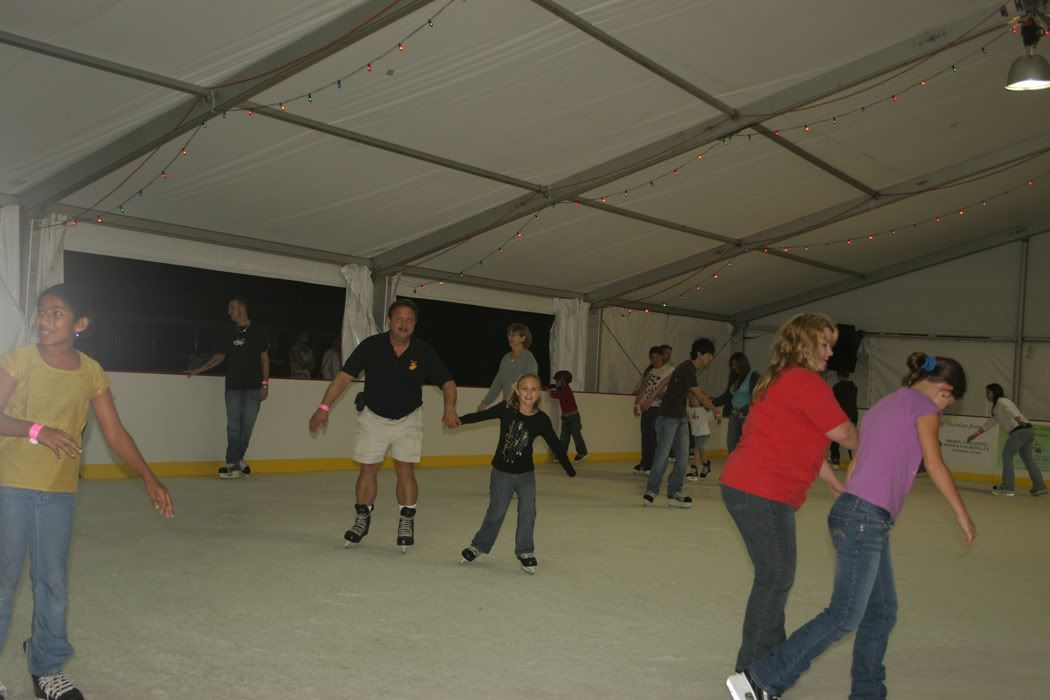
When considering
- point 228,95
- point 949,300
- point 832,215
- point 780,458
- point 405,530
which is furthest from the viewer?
point 949,300

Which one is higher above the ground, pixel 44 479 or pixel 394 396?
pixel 394 396

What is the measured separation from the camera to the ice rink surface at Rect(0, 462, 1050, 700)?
3.37 meters

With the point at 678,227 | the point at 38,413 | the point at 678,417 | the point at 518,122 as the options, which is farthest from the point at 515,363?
the point at 678,227

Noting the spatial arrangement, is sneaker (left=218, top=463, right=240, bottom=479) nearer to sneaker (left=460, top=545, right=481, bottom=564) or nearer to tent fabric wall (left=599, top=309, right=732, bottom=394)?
sneaker (left=460, top=545, right=481, bottom=564)

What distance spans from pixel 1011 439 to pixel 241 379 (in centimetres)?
932

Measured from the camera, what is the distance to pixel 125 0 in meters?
6.13

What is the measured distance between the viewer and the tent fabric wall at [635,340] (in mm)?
16094

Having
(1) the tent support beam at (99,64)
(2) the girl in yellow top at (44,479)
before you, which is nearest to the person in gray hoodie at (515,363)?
(1) the tent support beam at (99,64)

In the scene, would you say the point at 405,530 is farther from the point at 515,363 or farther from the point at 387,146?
the point at 387,146

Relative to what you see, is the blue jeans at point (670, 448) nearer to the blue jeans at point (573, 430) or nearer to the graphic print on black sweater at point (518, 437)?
the graphic print on black sweater at point (518, 437)

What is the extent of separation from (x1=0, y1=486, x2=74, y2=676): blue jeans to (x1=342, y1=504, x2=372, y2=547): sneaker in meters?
2.94

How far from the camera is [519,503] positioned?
5.33m

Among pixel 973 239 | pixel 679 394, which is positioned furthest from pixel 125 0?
pixel 973 239

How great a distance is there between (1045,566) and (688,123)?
534cm
